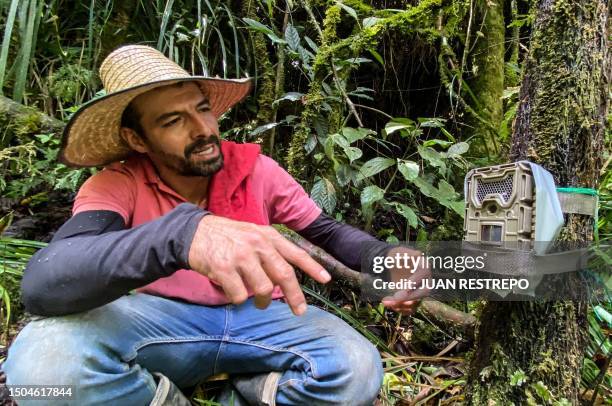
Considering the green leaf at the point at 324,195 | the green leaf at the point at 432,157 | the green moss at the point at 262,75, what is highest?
the green moss at the point at 262,75

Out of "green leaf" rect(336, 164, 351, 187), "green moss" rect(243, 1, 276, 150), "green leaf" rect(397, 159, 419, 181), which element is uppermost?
"green moss" rect(243, 1, 276, 150)

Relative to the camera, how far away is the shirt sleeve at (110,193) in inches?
58.7

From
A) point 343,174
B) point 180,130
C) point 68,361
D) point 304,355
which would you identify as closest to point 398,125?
point 343,174

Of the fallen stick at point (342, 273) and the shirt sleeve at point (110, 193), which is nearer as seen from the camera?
the shirt sleeve at point (110, 193)

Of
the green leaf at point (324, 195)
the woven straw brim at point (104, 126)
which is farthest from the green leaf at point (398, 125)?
the woven straw brim at point (104, 126)

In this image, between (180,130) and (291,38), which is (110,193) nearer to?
(180,130)

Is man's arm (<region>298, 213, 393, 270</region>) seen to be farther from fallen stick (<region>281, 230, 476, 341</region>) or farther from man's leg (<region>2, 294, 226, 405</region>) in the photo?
man's leg (<region>2, 294, 226, 405</region>)

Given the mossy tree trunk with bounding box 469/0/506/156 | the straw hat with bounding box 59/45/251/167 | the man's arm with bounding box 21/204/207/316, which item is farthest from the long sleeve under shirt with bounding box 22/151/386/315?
the mossy tree trunk with bounding box 469/0/506/156

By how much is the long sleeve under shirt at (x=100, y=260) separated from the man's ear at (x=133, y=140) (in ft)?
1.14

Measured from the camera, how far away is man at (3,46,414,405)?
1132mm

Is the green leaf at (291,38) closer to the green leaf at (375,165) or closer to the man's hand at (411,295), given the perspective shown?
the green leaf at (375,165)

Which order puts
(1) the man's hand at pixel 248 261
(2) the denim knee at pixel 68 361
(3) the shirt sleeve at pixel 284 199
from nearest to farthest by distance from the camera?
(1) the man's hand at pixel 248 261 < (2) the denim knee at pixel 68 361 < (3) the shirt sleeve at pixel 284 199

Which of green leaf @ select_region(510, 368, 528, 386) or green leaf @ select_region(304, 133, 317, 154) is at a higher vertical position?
green leaf @ select_region(304, 133, 317, 154)

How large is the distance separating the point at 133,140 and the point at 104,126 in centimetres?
10
